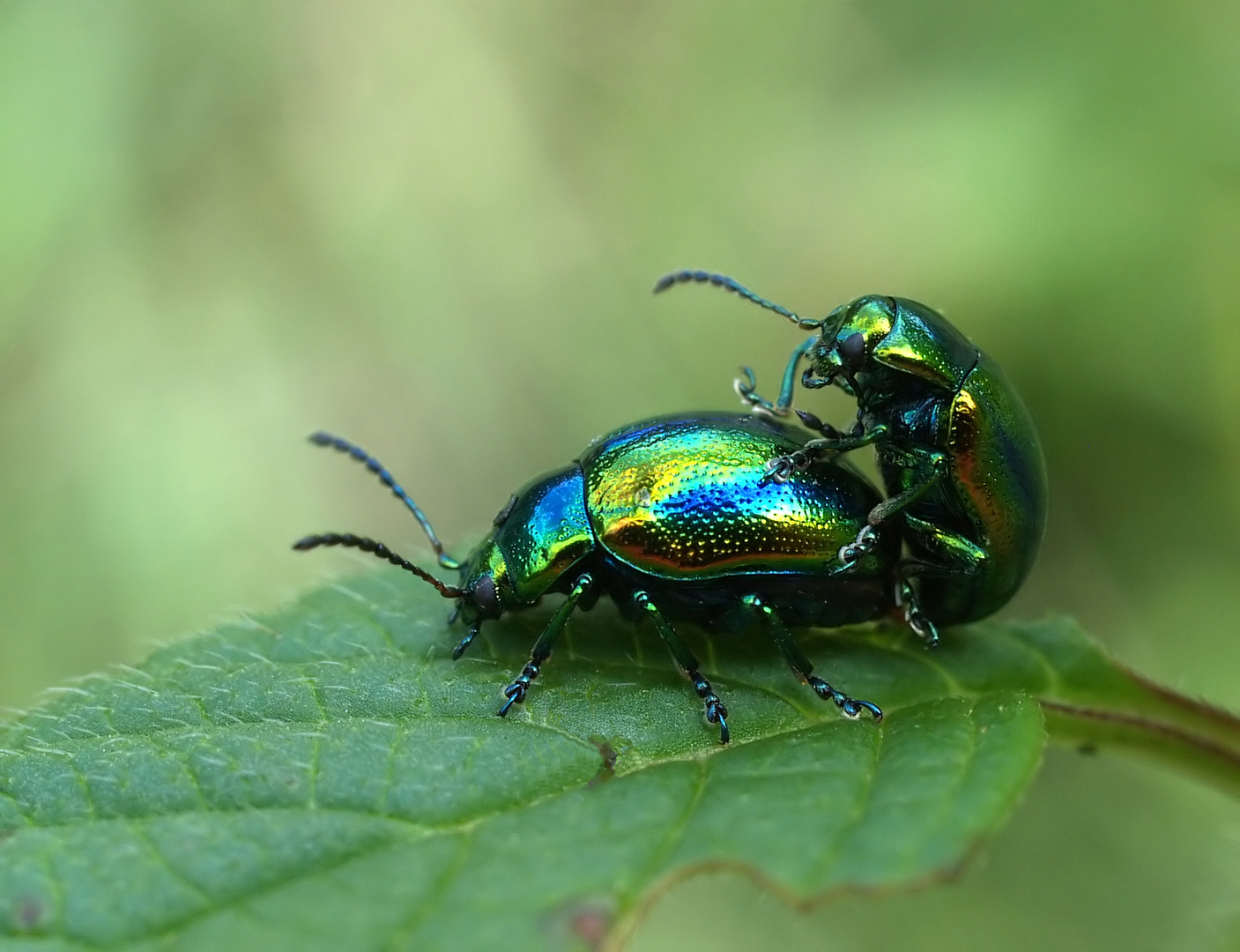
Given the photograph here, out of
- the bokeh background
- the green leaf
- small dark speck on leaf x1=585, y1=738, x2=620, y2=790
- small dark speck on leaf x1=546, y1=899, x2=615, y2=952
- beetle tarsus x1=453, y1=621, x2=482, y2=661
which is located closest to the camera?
small dark speck on leaf x1=546, y1=899, x2=615, y2=952

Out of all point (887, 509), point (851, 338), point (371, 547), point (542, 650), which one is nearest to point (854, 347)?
point (851, 338)

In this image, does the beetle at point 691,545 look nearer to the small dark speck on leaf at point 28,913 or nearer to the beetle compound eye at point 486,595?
the beetle compound eye at point 486,595

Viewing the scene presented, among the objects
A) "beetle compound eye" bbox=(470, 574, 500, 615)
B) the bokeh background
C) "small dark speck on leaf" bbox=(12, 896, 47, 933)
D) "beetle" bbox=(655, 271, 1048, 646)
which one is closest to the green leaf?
"small dark speck on leaf" bbox=(12, 896, 47, 933)

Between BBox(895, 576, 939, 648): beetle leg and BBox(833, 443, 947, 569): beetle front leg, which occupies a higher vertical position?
BBox(833, 443, 947, 569): beetle front leg

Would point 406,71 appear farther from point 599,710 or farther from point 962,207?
point 599,710

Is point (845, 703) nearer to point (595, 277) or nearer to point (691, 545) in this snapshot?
point (691, 545)

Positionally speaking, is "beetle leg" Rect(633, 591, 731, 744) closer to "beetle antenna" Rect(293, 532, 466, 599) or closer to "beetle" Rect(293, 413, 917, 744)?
"beetle" Rect(293, 413, 917, 744)

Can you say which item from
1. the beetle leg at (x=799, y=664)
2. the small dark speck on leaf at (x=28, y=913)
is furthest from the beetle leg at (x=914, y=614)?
the small dark speck on leaf at (x=28, y=913)
